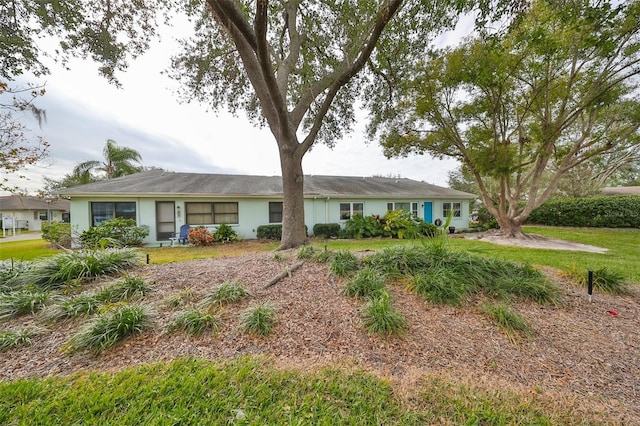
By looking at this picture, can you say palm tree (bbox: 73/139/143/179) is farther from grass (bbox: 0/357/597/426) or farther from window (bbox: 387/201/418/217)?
grass (bbox: 0/357/597/426)

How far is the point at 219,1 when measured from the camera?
12.3 ft

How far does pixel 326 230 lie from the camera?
1222cm

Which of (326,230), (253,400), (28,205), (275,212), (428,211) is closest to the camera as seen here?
(253,400)

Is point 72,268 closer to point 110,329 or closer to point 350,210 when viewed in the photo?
point 110,329

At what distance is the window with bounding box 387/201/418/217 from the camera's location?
14641mm

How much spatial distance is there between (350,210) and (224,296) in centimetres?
1098

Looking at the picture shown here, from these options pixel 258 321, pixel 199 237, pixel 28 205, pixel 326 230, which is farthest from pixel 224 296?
pixel 28 205

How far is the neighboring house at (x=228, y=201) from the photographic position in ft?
33.8

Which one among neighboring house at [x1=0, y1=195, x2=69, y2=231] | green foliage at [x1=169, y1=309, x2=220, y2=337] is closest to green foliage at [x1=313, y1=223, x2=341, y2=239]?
green foliage at [x1=169, y1=309, x2=220, y2=337]

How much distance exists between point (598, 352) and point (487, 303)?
106cm

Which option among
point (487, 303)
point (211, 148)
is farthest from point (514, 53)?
point (211, 148)

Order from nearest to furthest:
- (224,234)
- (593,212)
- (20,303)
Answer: (20,303)
(224,234)
(593,212)

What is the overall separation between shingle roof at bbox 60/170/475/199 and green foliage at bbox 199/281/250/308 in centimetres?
879

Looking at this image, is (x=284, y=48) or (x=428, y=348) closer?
(x=428, y=348)
